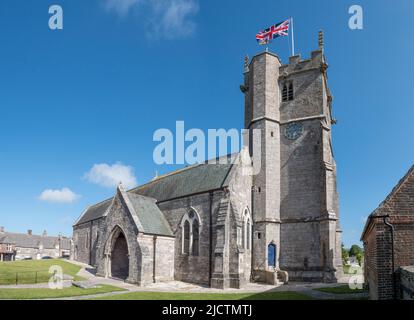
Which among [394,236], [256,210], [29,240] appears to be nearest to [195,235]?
[256,210]

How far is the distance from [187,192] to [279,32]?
18285 millimetres

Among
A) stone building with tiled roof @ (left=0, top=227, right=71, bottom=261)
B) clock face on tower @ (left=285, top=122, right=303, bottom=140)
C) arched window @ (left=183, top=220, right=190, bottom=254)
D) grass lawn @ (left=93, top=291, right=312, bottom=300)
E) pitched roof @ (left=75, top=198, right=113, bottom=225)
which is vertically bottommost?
stone building with tiled roof @ (left=0, top=227, right=71, bottom=261)

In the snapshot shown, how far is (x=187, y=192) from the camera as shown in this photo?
104 feet

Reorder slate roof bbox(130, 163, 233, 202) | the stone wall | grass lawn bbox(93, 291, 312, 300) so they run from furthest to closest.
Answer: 1. slate roof bbox(130, 163, 233, 202)
2. grass lawn bbox(93, 291, 312, 300)
3. the stone wall

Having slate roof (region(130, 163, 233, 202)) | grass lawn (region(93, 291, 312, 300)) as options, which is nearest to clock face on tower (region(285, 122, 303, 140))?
slate roof (region(130, 163, 233, 202))

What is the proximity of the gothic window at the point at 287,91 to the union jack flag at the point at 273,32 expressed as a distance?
15.6 ft

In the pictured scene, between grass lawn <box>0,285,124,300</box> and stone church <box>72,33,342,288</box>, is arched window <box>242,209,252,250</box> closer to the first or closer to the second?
stone church <box>72,33,342,288</box>

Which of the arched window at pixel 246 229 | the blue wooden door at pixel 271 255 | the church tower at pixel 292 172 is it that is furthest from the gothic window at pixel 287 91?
the blue wooden door at pixel 271 255

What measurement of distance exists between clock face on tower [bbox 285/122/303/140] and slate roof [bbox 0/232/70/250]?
79.8 meters

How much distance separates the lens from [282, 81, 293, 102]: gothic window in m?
35.2

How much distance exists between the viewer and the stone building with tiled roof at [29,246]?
8472 cm

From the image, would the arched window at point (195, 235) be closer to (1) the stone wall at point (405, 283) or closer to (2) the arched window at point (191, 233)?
(2) the arched window at point (191, 233)

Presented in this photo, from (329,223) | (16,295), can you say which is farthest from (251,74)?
(16,295)
